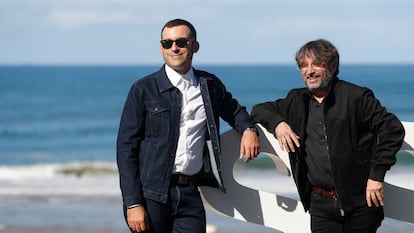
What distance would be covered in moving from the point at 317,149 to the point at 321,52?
47 cm

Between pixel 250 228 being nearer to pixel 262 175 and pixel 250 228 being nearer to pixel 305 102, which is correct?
pixel 305 102

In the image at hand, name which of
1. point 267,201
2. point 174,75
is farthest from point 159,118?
point 267,201

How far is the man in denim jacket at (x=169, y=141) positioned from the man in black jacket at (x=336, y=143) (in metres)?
0.42

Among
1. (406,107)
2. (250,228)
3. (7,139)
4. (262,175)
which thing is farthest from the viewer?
(406,107)

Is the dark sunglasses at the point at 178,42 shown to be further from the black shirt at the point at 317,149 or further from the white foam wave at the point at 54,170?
the white foam wave at the point at 54,170

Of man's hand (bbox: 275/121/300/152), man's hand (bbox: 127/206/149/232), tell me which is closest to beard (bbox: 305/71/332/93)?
man's hand (bbox: 275/121/300/152)

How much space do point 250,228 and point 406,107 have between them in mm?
33932

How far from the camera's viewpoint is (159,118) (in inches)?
172

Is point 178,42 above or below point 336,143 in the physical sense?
above

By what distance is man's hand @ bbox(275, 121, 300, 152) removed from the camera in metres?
4.33

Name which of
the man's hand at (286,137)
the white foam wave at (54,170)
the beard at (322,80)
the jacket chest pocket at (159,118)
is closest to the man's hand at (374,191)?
the man's hand at (286,137)

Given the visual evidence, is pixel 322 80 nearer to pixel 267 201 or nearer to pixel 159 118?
pixel 159 118

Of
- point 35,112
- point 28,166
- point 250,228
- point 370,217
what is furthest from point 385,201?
point 35,112

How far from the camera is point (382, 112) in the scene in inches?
164
